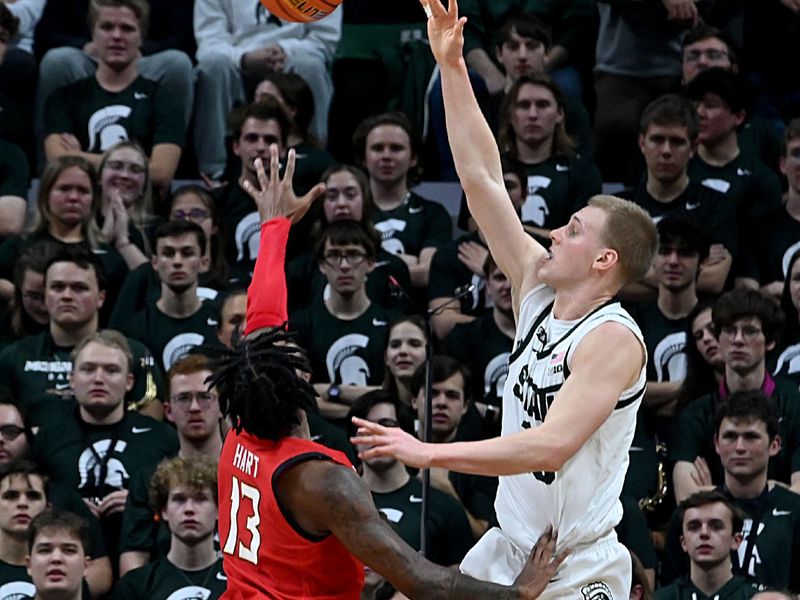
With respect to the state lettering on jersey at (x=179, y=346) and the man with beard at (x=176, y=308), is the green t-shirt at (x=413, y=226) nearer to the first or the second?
the man with beard at (x=176, y=308)

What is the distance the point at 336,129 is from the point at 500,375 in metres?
2.92

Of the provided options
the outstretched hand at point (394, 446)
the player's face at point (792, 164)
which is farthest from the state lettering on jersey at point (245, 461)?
the player's face at point (792, 164)

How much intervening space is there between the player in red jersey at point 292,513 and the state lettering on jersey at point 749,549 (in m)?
3.12

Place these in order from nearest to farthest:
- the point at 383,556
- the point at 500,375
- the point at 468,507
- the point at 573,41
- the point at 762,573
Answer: the point at 383,556
the point at 762,573
the point at 468,507
the point at 500,375
the point at 573,41

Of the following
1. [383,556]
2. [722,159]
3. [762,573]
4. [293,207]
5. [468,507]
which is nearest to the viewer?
[383,556]

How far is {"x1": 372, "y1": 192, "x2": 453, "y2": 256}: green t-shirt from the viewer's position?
33.5 feet

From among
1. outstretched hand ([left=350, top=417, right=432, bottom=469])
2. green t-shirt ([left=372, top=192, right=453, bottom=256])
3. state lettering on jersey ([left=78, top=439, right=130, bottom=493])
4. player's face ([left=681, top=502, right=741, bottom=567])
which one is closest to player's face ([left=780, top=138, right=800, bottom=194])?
green t-shirt ([left=372, top=192, right=453, bottom=256])

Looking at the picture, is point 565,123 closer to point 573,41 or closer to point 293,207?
point 573,41

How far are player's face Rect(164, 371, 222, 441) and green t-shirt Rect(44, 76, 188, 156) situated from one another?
251 centimetres

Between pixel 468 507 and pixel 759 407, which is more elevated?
pixel 759 407

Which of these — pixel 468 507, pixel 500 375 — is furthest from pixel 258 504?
pixel 500 375

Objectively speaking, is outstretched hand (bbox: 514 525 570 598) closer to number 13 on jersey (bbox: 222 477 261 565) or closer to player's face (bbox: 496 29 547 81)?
number 13 on jersey (bbox: 222 477 261 565)

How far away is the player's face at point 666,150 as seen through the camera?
32.2ft

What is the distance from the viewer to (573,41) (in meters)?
11.4
